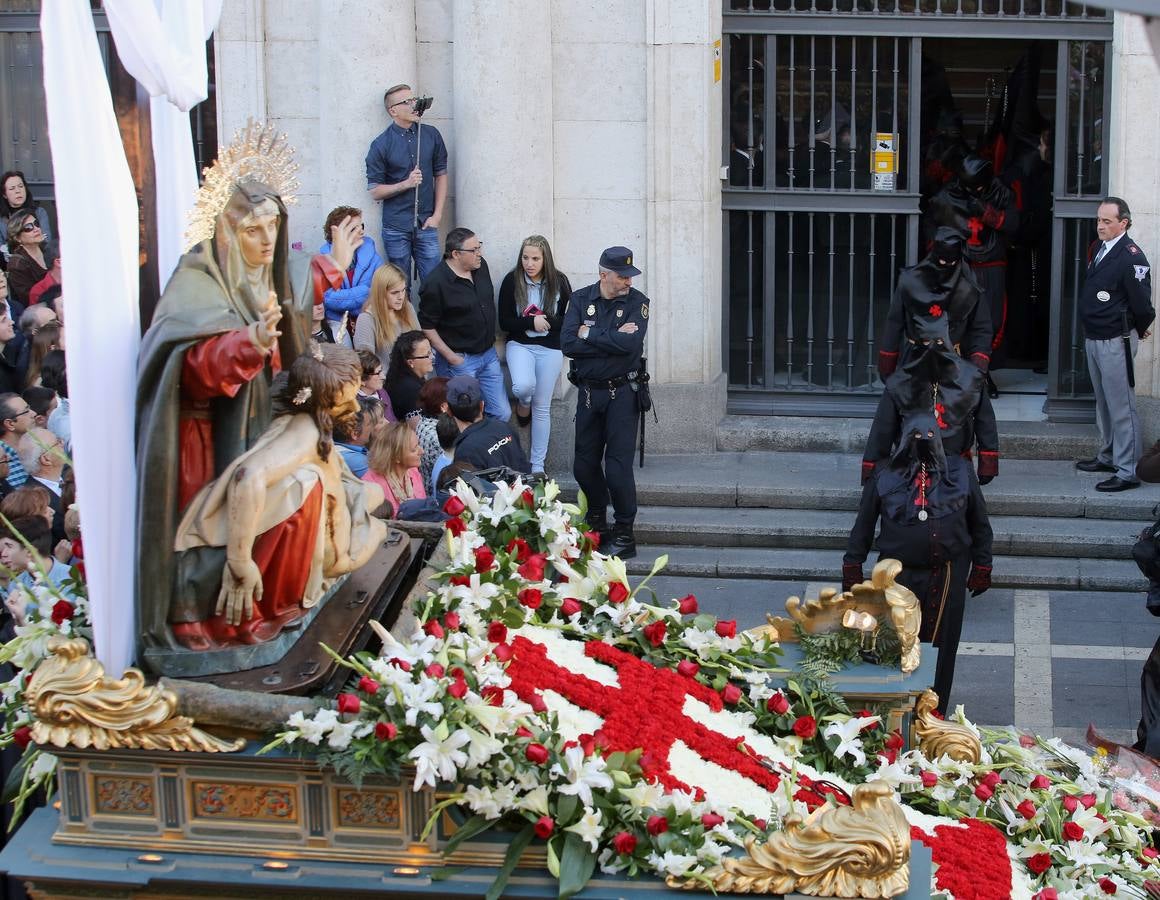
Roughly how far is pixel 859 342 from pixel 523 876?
8804 mm

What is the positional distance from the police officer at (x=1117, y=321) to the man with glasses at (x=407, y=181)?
4.41 meters

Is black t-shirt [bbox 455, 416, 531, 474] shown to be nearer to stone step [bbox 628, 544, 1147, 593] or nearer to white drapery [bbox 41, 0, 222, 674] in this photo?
stone step [bbox 628, 544, 1147, 593]

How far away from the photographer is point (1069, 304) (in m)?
12.9

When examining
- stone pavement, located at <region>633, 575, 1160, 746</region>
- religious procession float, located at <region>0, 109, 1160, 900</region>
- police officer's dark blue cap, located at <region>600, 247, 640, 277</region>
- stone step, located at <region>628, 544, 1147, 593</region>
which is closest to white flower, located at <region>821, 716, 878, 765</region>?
religious procession float, located at <region>0, 109, 1160, 900</region>

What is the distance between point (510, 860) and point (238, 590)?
1066mm

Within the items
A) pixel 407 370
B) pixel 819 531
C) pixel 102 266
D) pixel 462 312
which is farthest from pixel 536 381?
pixel 102 266

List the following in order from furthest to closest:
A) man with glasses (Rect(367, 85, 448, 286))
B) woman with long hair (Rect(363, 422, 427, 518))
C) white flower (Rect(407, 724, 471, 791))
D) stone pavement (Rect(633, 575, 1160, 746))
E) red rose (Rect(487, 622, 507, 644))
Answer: man with glasses (Rect(367, 85, 448, 286)) → stone pavement (Rect(633, 575, 1160, 746)) → woman with long hair (Rect(363, 422, 427, 518)) → red rose (Rect(487, 622, 507, 644)) → white flower (Rect(407, 724, 471, 791))

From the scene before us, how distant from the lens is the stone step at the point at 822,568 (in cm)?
1071

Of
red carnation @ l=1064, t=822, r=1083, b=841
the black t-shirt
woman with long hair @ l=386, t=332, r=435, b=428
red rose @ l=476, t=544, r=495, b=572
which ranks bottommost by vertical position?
red carnation @ l=1064, t=822, r=1083, b=841

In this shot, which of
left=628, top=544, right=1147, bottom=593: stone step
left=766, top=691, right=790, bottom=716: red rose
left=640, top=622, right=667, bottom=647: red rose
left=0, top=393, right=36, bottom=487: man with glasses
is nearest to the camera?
left=766, top=691, right=790, bottom=716: red rose

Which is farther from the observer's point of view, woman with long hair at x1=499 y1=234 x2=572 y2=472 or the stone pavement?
woman with long hair at x1=499 y1=234 x2=572 y2=472

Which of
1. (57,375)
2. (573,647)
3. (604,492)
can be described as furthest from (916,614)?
(57,375)

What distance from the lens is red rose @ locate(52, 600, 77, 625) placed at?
528 cm

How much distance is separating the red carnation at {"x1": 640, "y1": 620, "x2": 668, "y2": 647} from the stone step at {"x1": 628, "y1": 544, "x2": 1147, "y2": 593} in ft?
14.2
